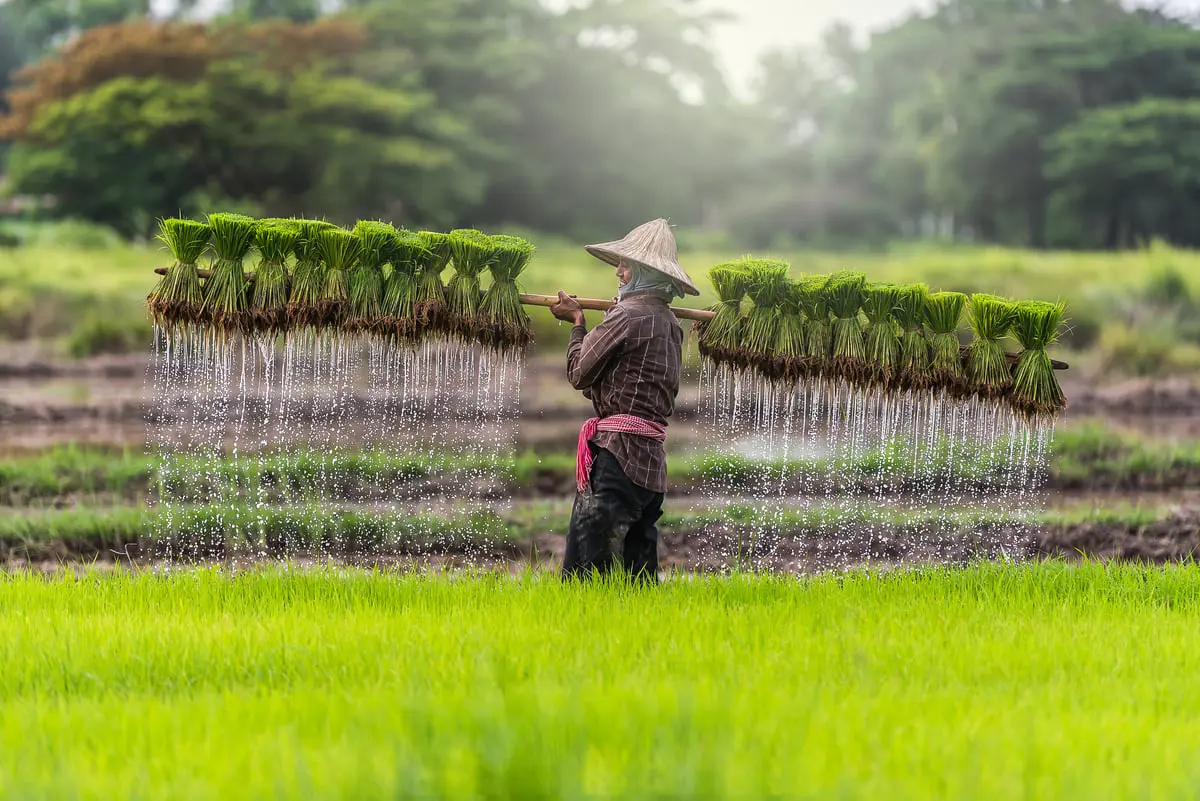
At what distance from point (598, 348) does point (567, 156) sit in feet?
82.4

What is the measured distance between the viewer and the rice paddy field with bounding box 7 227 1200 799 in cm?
302

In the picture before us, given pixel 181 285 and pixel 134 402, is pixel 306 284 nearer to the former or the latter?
pixel 181 285

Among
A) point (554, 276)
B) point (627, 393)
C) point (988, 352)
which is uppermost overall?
point (554, 276)

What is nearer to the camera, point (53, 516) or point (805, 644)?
point (805, 644)

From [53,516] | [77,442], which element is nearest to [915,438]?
[53,516]

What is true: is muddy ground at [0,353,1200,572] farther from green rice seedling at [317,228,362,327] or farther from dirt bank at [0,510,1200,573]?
green rice seedling at [317,228,362,327]

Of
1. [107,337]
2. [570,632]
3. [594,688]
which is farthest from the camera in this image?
[107,337]

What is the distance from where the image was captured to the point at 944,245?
32.6 meters

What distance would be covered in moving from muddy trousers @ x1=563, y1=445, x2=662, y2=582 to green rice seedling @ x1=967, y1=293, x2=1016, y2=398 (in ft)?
6.38

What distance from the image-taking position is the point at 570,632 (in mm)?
4414

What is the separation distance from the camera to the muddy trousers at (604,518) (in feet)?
16.8

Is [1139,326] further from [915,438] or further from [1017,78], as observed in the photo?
[1017,78]

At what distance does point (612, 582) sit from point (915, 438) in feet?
6.74

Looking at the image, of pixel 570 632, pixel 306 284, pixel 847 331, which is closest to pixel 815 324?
pixel 847 331
